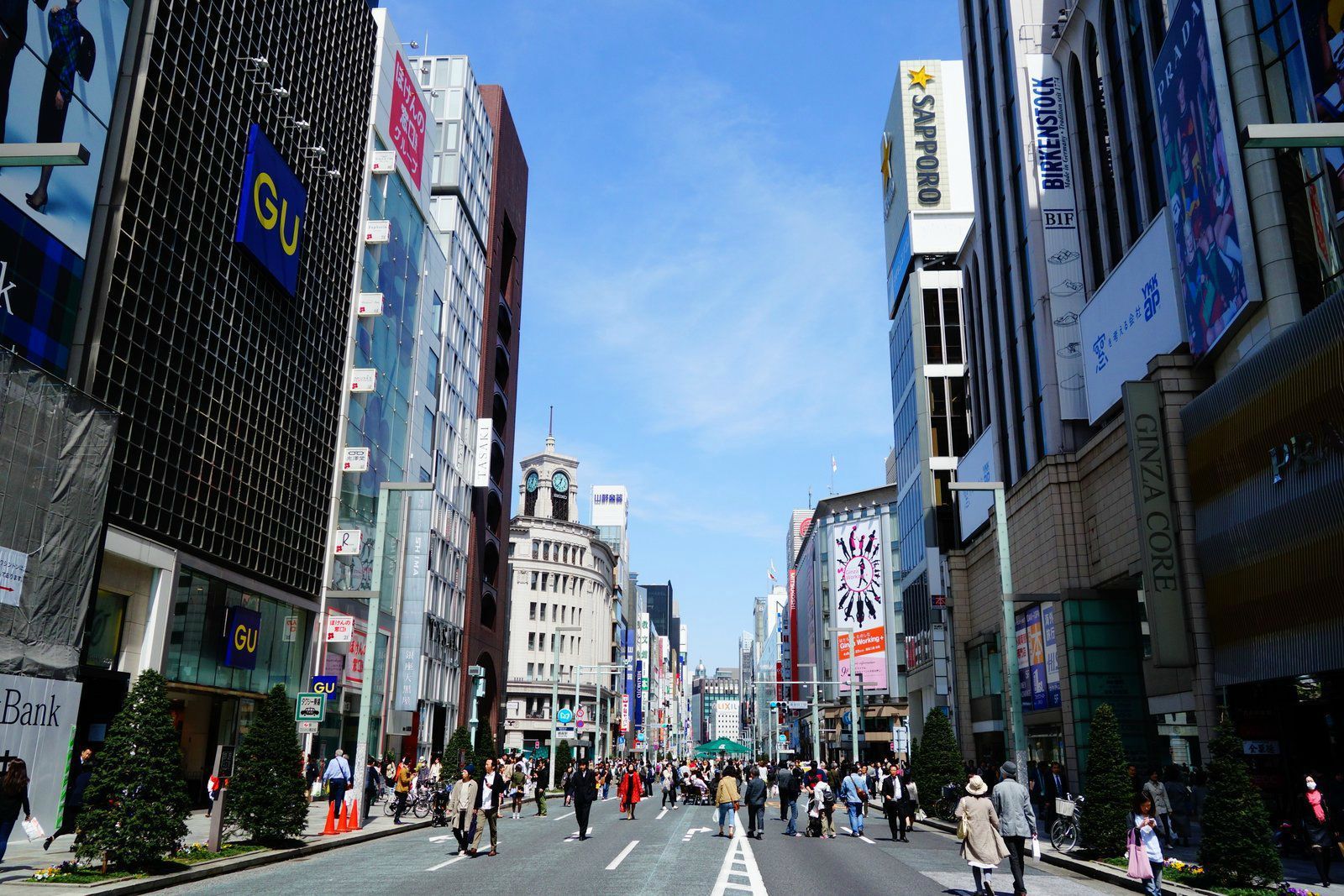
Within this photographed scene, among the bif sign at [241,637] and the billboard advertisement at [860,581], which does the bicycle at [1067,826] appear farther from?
the billboard advertisement at [860,581]

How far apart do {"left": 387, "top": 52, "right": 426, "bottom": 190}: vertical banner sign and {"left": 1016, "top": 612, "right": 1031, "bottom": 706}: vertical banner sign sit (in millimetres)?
36875

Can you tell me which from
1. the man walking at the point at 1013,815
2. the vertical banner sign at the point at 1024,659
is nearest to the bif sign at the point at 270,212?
the man walking at the point at 1013,815

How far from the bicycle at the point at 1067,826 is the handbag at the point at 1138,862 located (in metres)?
5.59

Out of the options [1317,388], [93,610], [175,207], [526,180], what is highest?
[526,180]

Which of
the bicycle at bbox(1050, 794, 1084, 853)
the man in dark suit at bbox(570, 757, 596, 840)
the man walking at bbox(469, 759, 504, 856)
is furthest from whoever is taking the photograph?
the man in dark suit at bbox(570, 757, 596, 840)

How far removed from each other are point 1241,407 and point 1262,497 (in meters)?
2.21

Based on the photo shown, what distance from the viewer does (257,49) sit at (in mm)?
36531

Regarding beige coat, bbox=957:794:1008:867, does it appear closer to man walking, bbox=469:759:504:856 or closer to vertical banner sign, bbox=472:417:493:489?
man walking, bbox=469:759:504:856

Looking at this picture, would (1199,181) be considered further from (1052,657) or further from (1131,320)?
(1052,657)

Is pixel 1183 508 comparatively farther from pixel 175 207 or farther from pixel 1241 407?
pixel 175 207

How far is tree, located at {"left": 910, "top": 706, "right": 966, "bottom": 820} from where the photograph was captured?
111 ft

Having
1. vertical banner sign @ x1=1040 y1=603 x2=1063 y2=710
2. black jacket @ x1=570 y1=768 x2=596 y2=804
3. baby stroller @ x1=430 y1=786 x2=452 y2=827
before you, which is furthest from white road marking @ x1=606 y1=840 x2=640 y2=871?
vertical banner sign @ x1=1040 y1=603 x2=1063 y2=710

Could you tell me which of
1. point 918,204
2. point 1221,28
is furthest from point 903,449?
point 1221,28

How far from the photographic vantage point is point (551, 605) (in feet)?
397
